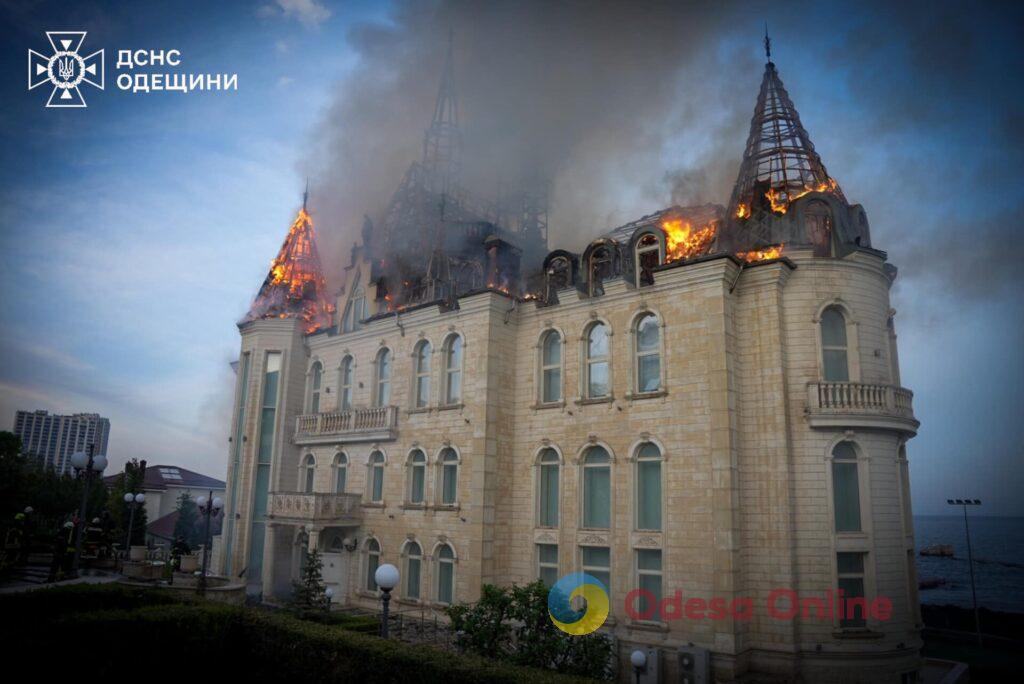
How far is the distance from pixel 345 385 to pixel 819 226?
20.1m

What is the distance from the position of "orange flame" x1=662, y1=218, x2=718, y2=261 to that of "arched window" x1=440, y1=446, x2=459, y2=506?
1049 centimetres

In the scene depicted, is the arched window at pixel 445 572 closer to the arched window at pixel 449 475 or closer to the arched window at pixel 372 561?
the arched window at pixel 449 475

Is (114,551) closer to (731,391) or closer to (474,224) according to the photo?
(474,224)

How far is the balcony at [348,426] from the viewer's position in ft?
86.6

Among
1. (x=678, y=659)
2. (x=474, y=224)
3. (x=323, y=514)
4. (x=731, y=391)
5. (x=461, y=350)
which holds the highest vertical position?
(x=474, y=224)

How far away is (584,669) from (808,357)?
10.6 m

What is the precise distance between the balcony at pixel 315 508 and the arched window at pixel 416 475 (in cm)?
290

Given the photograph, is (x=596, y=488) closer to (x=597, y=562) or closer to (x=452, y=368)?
(x=597, y=562)

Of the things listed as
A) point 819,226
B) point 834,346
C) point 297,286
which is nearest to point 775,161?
point 819,226

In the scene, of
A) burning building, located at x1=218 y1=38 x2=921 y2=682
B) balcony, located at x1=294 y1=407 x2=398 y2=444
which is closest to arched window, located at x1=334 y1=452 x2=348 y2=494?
burning building, located at x1=218 y1=38 x2=921 y2=682

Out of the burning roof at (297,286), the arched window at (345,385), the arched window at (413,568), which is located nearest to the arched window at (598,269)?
the arched window at (413,568)

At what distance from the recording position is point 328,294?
33500 mm

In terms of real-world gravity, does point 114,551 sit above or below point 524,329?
below

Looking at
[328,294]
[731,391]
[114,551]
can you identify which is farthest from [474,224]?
[114,551]
